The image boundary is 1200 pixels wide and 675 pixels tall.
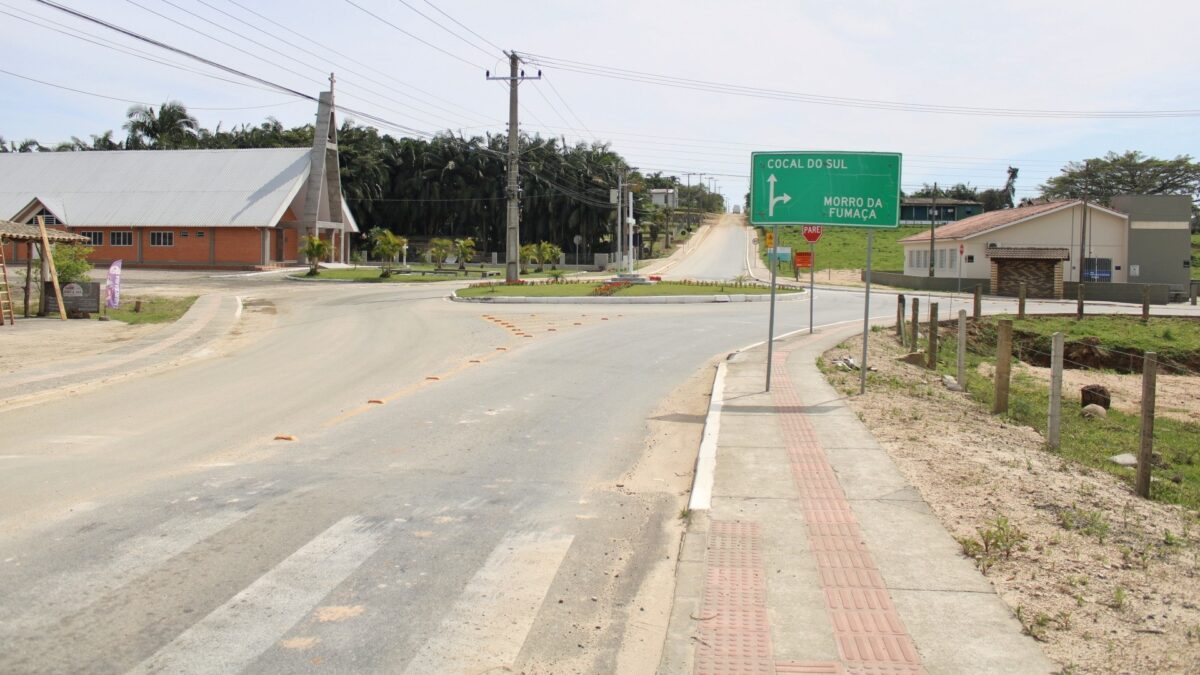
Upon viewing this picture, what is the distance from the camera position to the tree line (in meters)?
91.0

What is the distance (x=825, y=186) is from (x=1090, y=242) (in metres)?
48.7

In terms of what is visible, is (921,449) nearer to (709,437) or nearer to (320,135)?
(709,437)

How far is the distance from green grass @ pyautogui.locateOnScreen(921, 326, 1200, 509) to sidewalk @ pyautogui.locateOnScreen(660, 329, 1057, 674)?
3.39 m

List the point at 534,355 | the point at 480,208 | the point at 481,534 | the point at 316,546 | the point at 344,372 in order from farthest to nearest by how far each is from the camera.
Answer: the point at 480,208 < the point at 534,355 < the point at 344,372 < the point at 481,534 < the point at 316,546

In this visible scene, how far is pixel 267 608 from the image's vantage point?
516 cm

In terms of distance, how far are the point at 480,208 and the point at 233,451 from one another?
86.5m

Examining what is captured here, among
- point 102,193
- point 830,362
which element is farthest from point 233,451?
point 102,193

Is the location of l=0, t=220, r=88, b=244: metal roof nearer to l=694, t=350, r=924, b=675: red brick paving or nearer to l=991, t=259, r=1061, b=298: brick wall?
l=694, t=350, r=924, b=675: red brick paving

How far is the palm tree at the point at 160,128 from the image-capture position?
8994 cm

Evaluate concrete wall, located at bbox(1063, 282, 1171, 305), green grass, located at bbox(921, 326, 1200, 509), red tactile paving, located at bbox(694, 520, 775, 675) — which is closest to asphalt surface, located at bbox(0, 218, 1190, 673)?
red tactile paving, located at bbox(694, 520, 775, 675)

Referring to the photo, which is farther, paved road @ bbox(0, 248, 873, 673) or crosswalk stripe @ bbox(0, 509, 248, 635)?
crosswalk stripe @ bbox(0, 509, 248, 635)

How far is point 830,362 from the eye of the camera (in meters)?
17.9

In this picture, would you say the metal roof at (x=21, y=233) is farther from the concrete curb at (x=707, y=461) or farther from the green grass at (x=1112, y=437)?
the green grass at (x=1112, y=437)

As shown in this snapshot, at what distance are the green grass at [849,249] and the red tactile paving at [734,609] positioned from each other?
203 ft
